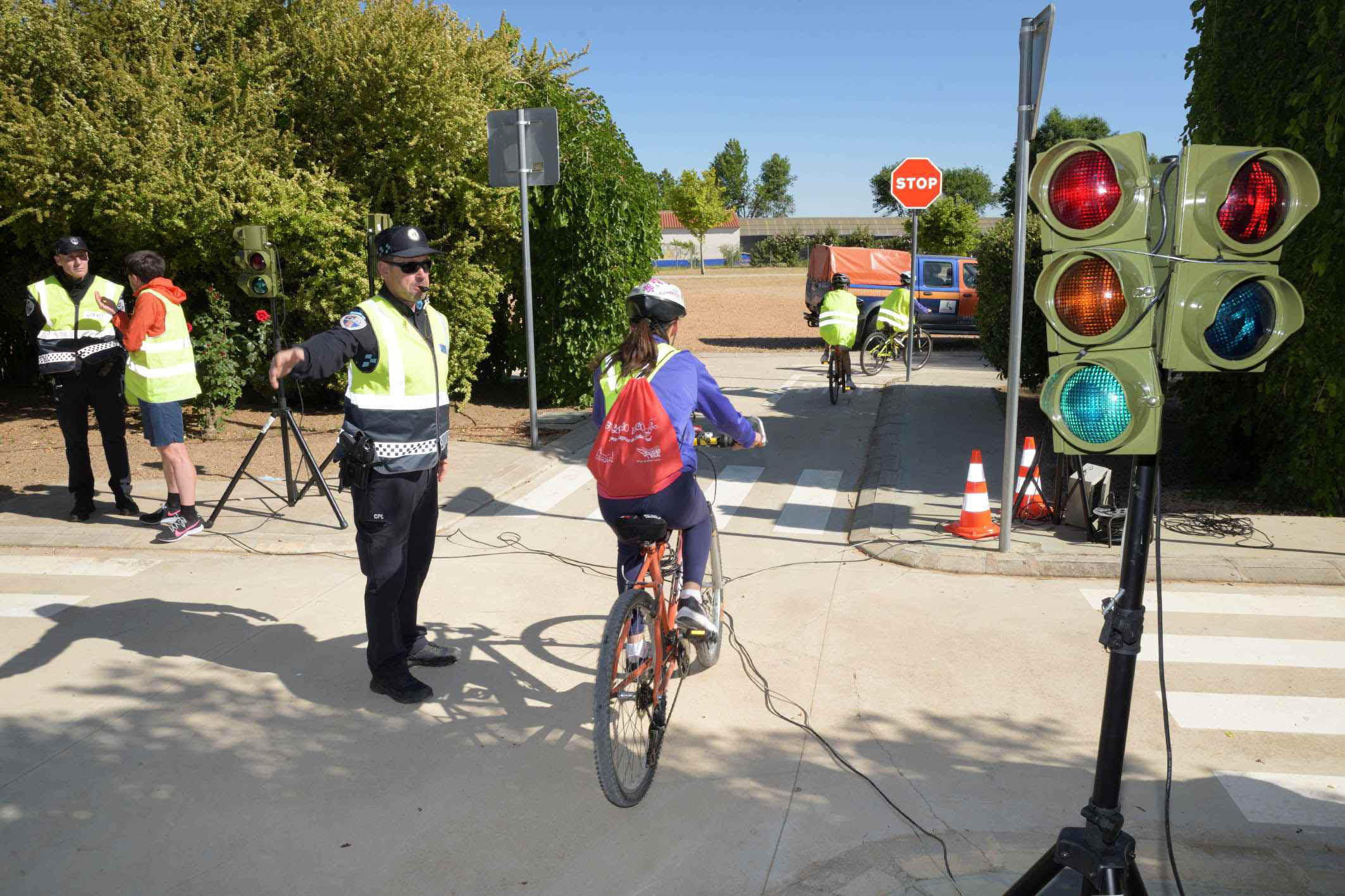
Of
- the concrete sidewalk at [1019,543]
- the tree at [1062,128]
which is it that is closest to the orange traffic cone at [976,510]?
the concrete sidewalk at [1019,543]

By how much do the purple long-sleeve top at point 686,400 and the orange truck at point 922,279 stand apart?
1810 centimetres

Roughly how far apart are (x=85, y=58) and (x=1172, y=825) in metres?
12.4

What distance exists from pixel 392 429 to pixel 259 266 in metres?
4.33

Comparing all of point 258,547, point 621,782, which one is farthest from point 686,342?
point 621,782

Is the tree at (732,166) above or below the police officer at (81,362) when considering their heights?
above

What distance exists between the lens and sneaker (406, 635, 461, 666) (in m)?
5.30

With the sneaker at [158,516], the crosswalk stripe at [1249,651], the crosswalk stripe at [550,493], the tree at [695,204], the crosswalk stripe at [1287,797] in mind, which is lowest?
the crosswalk stripe at [1249,651]

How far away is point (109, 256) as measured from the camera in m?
12.4

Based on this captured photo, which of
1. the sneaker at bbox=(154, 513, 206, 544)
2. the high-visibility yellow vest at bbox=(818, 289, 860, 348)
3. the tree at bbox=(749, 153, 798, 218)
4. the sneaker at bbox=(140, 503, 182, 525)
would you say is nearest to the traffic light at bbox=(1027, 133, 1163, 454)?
the sneaker at bbox=(154, 513, 206, 544)

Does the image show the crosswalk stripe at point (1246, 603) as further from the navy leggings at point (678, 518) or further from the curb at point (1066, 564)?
the navy leggings at point (678, 518)

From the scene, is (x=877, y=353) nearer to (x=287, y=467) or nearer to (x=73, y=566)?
(x=287, y=467)

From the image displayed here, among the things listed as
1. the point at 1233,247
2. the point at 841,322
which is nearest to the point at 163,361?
the point at 1233,247

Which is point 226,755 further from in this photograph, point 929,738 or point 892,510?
point 892,510

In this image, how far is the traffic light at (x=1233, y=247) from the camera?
274 cm
